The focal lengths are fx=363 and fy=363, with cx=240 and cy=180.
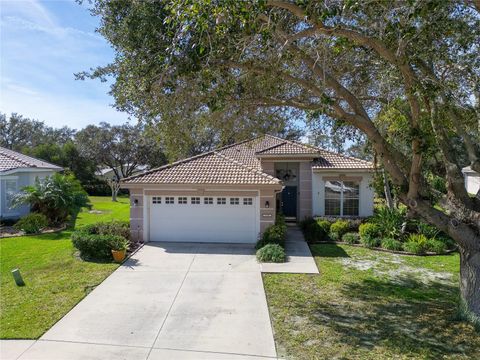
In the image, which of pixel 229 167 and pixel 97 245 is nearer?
pixel 97 245

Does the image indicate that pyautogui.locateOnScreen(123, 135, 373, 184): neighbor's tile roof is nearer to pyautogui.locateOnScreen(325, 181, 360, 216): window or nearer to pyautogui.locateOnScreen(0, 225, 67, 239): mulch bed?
pyautogui.locateOnScreen(325, 181, 360, 216): window

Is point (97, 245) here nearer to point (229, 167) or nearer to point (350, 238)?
point (229, 167)

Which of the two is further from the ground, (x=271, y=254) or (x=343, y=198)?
(x=343, y=198)

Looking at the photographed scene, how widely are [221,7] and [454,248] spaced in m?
14.3

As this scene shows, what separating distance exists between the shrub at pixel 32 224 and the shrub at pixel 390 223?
53.3 feet

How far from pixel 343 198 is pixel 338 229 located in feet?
10.0

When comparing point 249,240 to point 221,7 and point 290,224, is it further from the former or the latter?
point 221,7

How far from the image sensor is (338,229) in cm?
1692

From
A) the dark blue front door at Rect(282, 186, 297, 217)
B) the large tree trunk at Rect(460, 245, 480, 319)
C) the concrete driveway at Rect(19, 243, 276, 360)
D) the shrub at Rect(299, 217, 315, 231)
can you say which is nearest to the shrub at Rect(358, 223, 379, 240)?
the shrub at Rect(299, 217, 315, 231)

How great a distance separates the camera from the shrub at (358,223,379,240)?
52.6 ft

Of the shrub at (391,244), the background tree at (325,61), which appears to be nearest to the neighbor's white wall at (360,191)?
the shrub at (391,244)

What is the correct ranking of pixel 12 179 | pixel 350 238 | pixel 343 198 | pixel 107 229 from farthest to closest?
pixel 12 179, pixel 343 198, pixel 350 238, pixel 107 229

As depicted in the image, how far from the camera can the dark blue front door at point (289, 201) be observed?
67.7ft

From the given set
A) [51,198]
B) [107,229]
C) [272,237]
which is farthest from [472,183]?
[51,198]
